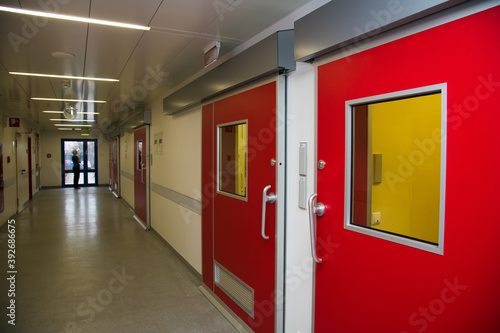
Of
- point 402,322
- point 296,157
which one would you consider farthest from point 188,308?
point 402,322

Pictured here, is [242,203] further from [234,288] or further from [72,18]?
[72,18]

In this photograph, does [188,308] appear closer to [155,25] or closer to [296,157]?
[296,157]

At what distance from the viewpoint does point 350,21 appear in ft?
5.63

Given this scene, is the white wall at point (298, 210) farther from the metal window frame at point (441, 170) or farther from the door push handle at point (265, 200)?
the metal window frame at point (441, 170)

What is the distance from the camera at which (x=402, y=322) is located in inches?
62.5

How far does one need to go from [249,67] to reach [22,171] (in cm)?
951

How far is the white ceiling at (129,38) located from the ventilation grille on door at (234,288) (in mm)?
2267

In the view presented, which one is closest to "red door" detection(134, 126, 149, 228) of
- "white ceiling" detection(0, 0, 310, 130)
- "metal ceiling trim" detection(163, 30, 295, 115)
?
"white ceiling" detection(0, 0, 310, 130)

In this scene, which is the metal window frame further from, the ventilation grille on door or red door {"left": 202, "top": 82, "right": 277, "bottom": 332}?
the ventilation grille on door

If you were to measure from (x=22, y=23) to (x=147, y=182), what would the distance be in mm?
4438

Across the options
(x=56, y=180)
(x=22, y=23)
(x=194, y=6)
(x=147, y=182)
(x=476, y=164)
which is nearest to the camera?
(x=476, y=164)

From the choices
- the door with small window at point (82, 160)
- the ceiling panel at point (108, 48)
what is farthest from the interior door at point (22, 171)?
the ceiling panel at point (108, 48)

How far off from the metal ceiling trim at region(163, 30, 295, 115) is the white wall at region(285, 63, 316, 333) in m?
0.14

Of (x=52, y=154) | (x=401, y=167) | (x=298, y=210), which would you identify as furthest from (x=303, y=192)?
(x=52, y=154)
